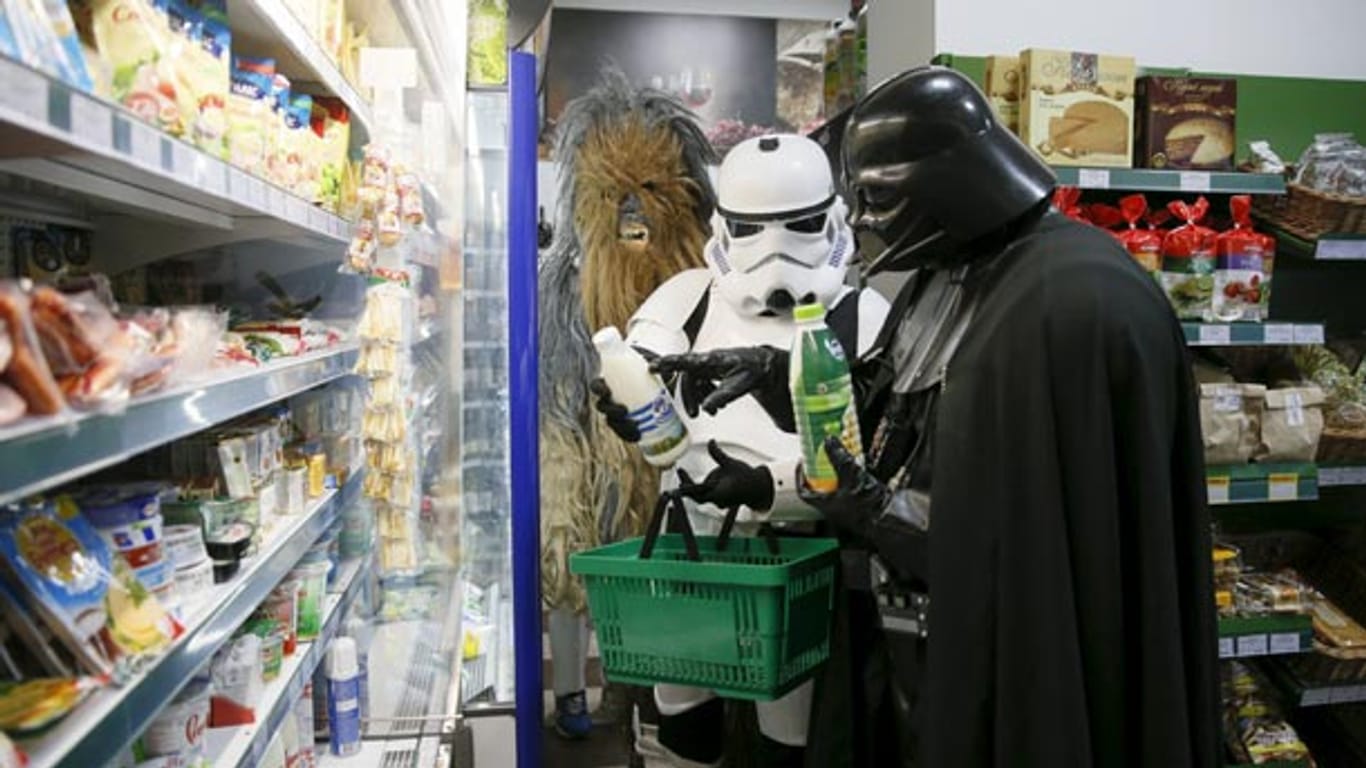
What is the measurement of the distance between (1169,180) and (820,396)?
6.26 feet

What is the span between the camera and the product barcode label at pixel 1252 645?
3.14 meters

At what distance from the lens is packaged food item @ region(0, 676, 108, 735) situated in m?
0.88

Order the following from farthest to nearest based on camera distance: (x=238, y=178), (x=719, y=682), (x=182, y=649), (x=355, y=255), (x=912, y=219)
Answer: (x=355, y=255)
(x=719, y=682)
(x=912, y=219)
(x=238, y=178)
(x=182, y=649)

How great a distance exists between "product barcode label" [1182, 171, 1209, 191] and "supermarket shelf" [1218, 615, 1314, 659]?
1.35m

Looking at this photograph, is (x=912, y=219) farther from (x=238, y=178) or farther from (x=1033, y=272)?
(x=238, y=178)

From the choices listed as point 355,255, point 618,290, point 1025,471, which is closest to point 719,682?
point 1025,471

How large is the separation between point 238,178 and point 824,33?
445 centimetres

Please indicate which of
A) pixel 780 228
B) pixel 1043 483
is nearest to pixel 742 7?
pixel 780 228

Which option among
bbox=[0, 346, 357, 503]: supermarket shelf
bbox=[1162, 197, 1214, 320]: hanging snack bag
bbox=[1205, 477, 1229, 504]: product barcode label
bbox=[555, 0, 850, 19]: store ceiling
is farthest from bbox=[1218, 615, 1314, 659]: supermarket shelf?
bbox=[555, 0, 850, 19]: store ceiling

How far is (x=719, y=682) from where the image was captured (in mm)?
1974

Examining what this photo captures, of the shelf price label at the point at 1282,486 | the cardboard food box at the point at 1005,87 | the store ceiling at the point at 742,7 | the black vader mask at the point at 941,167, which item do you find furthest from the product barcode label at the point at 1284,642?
the store ceiling at the point at 742,7

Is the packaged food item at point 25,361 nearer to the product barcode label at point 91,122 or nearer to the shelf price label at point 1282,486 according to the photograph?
the product barcode label at point 91,122

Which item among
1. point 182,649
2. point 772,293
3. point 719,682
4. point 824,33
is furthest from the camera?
point 824,33

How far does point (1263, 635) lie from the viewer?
10.4 feet
